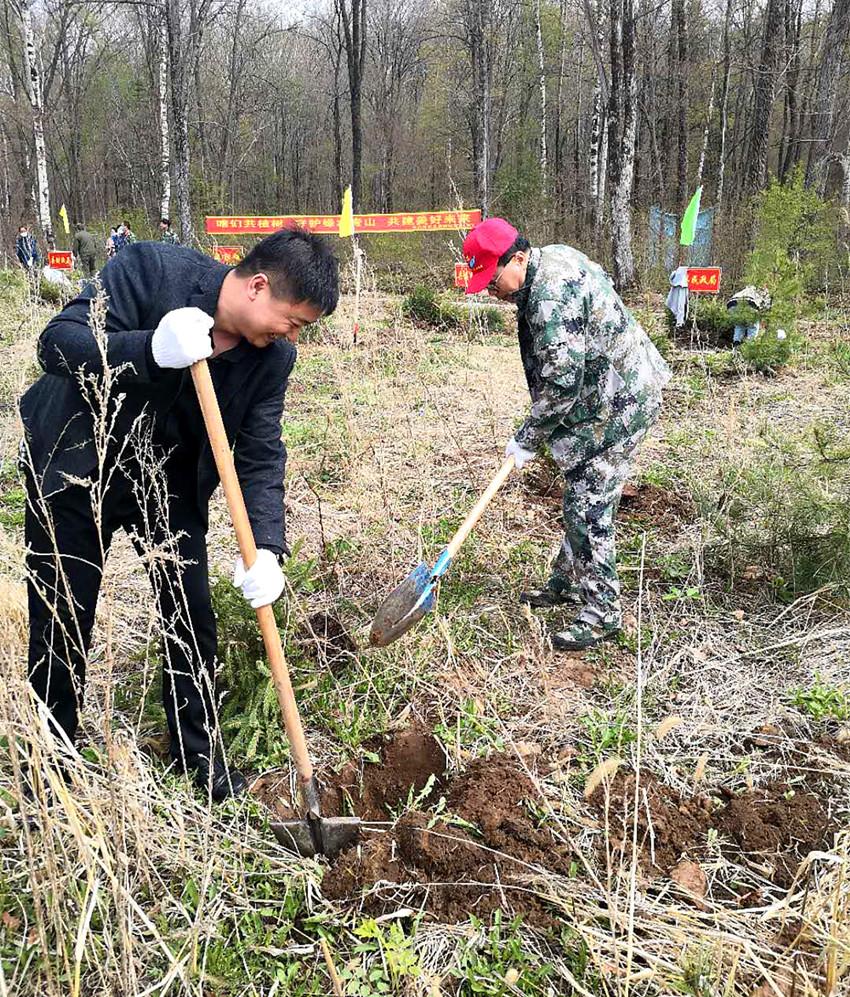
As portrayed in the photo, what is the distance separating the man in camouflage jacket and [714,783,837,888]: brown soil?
1047mm

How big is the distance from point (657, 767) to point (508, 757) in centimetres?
51

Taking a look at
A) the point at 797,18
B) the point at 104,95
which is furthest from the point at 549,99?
the point at 104,95

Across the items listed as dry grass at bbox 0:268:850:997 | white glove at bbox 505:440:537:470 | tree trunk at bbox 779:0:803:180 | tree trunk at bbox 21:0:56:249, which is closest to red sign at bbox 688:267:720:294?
dry grass at bbox 0:268:850:997

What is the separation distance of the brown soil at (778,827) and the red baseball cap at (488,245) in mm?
2080

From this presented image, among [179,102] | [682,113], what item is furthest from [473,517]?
[682,113]

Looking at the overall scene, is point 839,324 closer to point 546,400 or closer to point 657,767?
point 546,400

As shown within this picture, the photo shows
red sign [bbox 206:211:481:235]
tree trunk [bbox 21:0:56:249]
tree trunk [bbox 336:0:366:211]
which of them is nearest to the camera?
tree trunk [bbox 21:0:56:249]

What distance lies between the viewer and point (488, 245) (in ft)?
9.82

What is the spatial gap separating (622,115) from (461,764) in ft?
40.9

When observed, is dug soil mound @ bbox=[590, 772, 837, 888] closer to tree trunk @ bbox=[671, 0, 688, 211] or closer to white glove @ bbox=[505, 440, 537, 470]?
white glove @ bbox=[505, 440, 537, 470]

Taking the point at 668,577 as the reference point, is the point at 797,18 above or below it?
above

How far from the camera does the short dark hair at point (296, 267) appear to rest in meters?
2.01

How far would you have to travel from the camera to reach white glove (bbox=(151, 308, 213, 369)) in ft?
6.24

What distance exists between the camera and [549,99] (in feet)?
104
